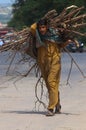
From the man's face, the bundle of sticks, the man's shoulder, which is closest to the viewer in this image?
the man's face

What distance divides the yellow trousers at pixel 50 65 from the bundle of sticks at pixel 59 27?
0.73ft

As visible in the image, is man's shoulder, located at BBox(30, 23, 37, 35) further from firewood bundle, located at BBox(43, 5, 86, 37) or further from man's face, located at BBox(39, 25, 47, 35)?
firewood bundle, located at BBox(43, 5, 86, 37)

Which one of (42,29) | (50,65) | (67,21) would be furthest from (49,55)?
(67,21)

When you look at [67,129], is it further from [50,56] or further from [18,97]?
[18,97]

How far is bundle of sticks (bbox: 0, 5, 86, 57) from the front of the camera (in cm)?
1070

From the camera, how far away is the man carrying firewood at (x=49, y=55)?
1048 cm

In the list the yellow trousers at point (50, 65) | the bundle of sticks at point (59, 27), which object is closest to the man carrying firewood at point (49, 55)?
the yellow trousers at point (50, 65)

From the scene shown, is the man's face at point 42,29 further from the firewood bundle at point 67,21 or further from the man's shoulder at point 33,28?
the firewood bundle at point 67,21

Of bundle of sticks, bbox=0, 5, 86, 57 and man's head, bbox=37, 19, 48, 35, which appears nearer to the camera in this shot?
man's head, bbox=37, 19, 48, 35

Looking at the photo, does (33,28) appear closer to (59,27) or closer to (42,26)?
(42,26)

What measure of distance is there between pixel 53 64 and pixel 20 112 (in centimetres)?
124

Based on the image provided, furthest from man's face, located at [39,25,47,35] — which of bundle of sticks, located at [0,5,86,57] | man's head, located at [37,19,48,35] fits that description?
bundle of sticks, located at [0,5,86,57]

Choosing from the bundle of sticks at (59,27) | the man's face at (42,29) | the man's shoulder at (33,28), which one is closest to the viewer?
the man's face at (42,29)

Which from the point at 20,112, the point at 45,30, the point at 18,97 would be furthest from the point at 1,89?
the point at 45,30
